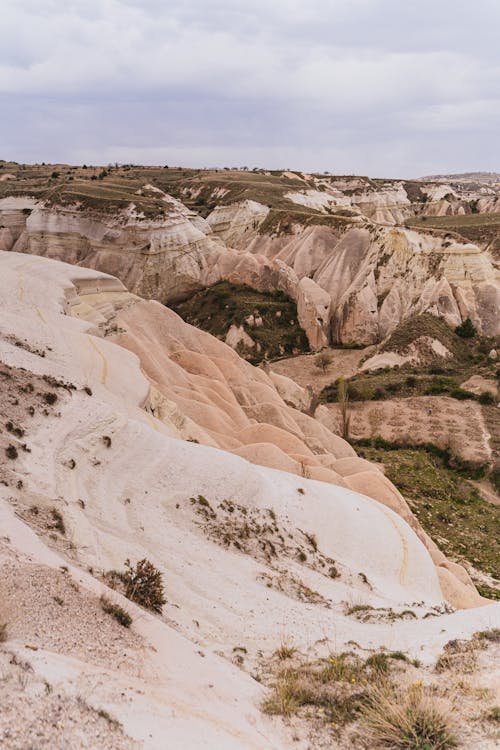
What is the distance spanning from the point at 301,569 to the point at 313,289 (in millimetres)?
32830

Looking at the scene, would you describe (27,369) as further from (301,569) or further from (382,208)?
(382,208)

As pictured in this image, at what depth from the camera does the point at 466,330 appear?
116ft

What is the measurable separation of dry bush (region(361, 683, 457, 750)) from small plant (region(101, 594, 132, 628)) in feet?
8.49

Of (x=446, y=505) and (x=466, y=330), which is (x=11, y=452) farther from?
(x=466, y=330)

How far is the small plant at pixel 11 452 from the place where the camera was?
28.4ft

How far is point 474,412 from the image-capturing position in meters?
27.3

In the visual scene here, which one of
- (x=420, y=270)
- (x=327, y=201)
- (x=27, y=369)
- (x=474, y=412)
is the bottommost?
(x=474, y=412)

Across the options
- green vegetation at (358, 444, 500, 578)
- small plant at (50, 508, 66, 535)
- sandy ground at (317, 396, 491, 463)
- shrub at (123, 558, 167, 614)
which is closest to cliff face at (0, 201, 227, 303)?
sandy ground at (317, 396, 491, 463)

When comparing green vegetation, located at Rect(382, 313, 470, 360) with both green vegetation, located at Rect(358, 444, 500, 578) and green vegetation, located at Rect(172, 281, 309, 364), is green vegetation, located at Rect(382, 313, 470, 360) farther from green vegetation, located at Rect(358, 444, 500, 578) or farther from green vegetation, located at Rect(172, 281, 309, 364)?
green vegetation, located at Rect(358, 444, 500, 578)

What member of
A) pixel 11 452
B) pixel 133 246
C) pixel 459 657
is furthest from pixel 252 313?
pixel 459 657

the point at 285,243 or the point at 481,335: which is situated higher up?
the point at 285,243

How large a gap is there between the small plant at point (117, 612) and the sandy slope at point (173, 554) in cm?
14

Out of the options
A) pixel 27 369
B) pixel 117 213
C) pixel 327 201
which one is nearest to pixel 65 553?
pixel 27 369

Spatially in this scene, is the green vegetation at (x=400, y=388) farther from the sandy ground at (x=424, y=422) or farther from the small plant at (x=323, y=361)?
the small plant at (x=323, y=361)
